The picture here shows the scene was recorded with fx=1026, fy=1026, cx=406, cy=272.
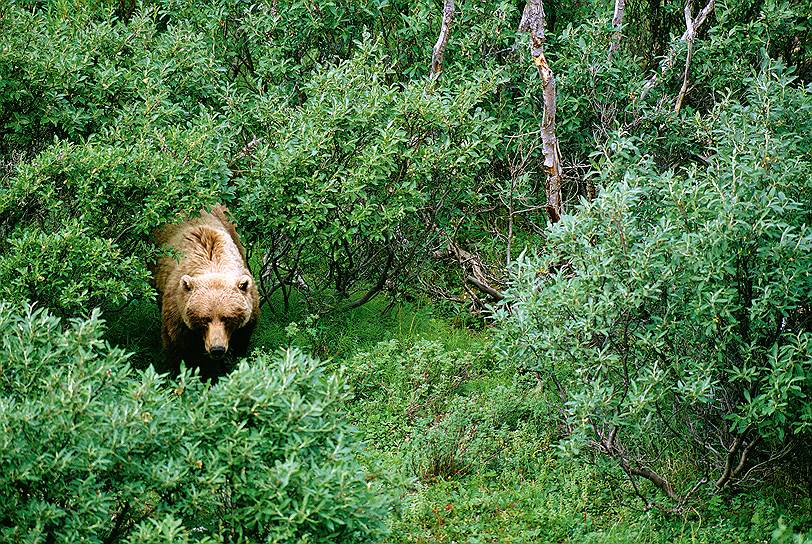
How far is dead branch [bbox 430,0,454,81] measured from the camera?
9.34m

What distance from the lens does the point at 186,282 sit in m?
8.23

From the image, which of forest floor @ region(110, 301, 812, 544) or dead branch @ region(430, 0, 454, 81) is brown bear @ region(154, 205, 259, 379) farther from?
dead branch @ region(430, 0, 454, 81)

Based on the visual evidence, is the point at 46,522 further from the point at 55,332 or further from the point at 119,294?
the point at 119,294

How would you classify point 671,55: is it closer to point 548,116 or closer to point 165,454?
point 548,116

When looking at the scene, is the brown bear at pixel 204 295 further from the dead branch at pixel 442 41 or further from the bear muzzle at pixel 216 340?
the dead branch at pixel 442 41

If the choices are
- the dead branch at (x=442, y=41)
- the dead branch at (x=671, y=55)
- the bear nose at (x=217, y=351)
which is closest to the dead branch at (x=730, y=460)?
the bear nose at (x=217, y=351)

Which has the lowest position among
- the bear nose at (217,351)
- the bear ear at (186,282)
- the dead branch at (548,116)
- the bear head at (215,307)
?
the bear nose at (217,351)

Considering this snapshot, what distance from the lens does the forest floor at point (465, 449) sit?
653 cm

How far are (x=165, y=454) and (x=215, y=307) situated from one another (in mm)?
3064

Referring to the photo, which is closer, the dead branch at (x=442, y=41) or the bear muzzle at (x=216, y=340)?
the bear muzzle at (x=216, y=340)

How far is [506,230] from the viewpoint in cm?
1065

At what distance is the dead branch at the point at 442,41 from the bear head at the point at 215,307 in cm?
266

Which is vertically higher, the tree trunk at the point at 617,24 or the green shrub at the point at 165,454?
the tree trunk at the point at 617,24

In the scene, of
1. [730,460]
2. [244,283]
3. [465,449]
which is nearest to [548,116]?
[244,283]
